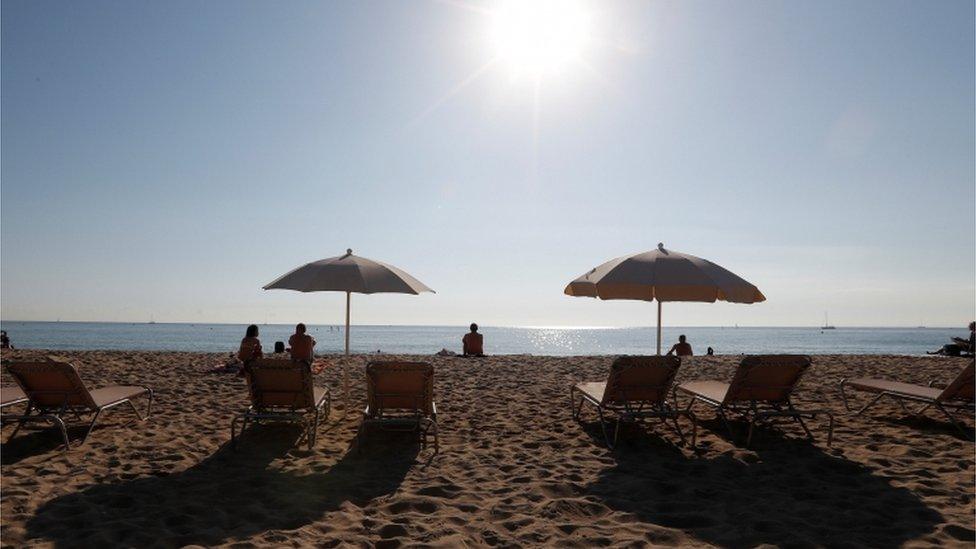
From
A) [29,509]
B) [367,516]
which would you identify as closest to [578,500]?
[367,516]

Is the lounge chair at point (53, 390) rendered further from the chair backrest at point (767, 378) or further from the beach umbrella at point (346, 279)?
the chair backrest at point (767, 378)

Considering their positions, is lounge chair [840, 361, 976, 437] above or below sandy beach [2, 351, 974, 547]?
above

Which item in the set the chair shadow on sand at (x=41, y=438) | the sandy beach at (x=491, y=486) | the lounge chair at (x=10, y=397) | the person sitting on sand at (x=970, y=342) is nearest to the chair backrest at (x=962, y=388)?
the sandy beach at (x=491, y=486)

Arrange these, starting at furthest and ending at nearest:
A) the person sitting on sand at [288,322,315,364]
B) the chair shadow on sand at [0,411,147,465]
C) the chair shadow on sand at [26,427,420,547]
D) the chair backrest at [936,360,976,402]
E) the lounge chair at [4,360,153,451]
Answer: the person sitting on sand at [288,322,315,364] < the chair backrest at [936,360,976,402] < the lounge chair at [4,360,153,451] < the chair shadow on sand at [0,411,147,465] < the chair shadow on sand at [26,427,420,547]

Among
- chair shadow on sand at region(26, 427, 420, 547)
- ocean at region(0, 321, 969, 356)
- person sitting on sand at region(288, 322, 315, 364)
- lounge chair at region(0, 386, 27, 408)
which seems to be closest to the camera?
chair shadow on sand at region(26, 427, 420, 547)

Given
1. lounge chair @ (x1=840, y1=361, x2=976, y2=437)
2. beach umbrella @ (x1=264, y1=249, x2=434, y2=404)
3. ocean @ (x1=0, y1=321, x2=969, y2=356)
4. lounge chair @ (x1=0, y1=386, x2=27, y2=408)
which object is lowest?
ocean @ (x1=0, y1=321, x2=969, y2=356)

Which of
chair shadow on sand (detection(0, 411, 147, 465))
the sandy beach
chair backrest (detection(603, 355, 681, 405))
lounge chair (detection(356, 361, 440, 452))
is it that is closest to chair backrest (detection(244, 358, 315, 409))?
the sandy beach

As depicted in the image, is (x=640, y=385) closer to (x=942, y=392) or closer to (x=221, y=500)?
(x=942, y=392)

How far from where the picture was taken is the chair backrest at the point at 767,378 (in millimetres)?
6027

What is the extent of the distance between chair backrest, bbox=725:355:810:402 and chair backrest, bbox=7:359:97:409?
22.2 ft

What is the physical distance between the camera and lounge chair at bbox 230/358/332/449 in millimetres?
5781

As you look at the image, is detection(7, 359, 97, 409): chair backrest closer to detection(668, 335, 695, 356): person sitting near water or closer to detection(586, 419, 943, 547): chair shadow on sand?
detection(586, 419, 943, 547): chair shadow on sand

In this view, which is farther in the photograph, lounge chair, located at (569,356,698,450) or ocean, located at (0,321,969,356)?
ocean, located at (0,321,969,356)

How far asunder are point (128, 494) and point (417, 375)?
267 centimetres
